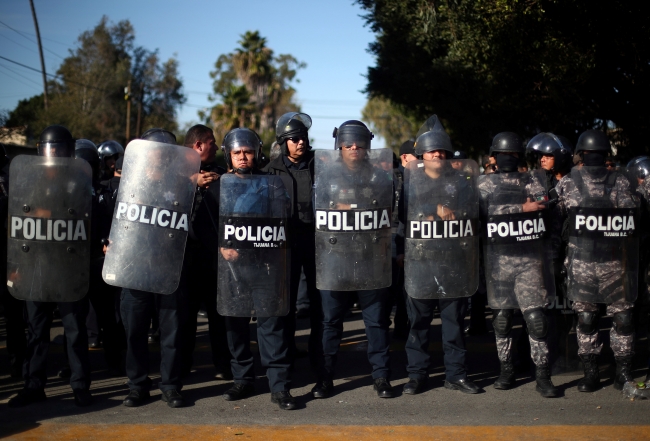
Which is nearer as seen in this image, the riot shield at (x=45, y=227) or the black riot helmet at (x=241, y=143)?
the riot shield at (x=45, y=227)

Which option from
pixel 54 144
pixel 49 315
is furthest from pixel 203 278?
pixel 54 144

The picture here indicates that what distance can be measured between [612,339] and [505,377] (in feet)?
2.76

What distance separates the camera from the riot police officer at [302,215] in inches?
224

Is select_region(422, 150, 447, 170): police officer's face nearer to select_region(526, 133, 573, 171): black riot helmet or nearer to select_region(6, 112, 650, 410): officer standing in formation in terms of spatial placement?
select_region(6, 112, 650, 410): officer standing in formation

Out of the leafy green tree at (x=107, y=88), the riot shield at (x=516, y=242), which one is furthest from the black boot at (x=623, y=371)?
the leafy green tree at (x=107, y=88)

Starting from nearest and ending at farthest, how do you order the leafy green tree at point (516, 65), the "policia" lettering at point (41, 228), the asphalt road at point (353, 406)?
the asphalt road at point (353, 406) < the "policia" lettering at point (41, 228) < the leafy green tree at point (516, 65)

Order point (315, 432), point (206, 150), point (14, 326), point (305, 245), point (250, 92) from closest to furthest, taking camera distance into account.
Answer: point (315, 432) → point (305, 245) → point (206, 150) → point (14, 326) → point (250, 92)

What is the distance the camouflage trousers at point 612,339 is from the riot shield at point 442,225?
2.84 ft

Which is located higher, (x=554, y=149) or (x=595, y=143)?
(x=554, y=149)

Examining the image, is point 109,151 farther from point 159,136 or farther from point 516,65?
point 516,65

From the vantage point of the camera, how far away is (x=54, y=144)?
511 cm

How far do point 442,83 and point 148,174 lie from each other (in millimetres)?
12111

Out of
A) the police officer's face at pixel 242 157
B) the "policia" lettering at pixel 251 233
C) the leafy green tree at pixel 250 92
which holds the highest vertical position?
the leafy green tree at pixel 250 92

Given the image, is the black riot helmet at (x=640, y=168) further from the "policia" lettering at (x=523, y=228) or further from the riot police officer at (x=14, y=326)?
the riot police officer at (x=14, y=326)
